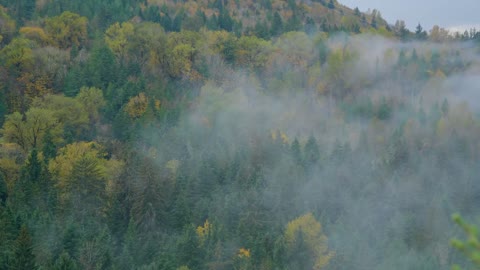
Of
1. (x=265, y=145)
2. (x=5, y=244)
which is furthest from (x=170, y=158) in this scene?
(x=5, y=244)

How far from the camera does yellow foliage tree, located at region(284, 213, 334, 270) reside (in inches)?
2483

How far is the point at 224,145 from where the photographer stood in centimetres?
9056

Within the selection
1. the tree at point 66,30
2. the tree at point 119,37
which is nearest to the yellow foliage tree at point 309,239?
the tree at point 119,37

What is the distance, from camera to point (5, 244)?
4862 centimetres

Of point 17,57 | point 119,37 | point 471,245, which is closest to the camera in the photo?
point 471,245

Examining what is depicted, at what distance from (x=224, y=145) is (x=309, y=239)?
28.1m

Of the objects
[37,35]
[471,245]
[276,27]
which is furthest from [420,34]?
[471,245]

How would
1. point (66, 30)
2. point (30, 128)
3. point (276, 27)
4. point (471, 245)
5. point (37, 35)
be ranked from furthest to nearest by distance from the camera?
point (276, 27)
point (66, 30)
point (37, 35)
point (30, 128)
point (471, 245)

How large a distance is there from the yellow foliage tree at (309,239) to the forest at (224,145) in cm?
23

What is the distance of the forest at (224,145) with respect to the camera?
201 feet

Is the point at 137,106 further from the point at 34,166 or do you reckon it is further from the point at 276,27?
the point at 276,27

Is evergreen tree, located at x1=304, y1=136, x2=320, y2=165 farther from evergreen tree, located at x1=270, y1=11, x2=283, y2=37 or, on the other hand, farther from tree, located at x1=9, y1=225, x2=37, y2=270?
evergreen tree, located at x1=270, y1=11, x2=283, y2=37

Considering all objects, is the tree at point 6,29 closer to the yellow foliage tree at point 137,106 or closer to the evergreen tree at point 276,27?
the yellow foliage tree at point 137,106

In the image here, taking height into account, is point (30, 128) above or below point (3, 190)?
above
